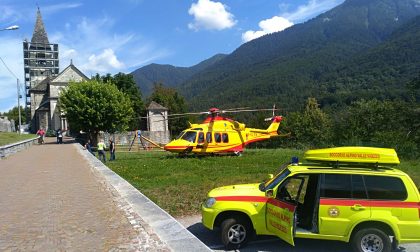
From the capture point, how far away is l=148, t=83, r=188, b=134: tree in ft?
269

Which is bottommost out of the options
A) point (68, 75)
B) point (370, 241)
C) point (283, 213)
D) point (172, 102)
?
point (370, 241)

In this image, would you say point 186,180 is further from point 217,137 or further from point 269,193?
point 217,137

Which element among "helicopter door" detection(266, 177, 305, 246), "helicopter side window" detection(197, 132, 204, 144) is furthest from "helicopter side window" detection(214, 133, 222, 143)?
"helicopter door" detection(266, 177, 305, 246)

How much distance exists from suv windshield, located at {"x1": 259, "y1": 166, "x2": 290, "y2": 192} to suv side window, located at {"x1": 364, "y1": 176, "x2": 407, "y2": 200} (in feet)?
4.85

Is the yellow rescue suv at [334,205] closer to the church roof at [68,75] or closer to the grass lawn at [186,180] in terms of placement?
the grass lawn at [186,180]

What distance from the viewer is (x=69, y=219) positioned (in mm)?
8250

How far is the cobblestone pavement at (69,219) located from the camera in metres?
6.46

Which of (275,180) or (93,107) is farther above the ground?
(93,107)

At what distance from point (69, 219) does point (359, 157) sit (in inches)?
225

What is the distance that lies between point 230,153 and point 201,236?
18.1 metres

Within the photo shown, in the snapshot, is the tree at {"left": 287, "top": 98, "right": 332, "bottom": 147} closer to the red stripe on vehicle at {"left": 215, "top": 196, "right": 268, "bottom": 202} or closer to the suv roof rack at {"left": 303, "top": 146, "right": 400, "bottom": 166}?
the suv roof rack at {"left": 303, "top": 146, "right": 400, "bottom": 166}

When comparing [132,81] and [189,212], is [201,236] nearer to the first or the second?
[189,212]

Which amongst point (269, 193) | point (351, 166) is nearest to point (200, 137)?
point (269, 193)

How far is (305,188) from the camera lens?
854 cm
